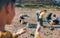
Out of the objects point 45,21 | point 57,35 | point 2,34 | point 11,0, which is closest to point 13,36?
point 2,34

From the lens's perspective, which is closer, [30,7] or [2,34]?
[2,34]

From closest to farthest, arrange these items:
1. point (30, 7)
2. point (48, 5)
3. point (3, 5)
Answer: point (3, 5) → point (30, 7) → point (48, 5)

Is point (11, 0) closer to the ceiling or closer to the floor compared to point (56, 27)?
closer to the ceiling

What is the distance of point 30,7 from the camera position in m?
21.0

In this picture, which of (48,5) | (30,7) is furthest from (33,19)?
(48,5)

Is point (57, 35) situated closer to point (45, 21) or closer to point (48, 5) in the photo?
point (45, 21)

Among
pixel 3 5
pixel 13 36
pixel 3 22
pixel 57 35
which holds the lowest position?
pixel 57 35

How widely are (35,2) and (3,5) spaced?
2183 centimetres

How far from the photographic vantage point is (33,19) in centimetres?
1504

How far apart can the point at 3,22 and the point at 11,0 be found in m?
0.17

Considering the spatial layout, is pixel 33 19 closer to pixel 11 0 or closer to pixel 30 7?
pixel 30 7

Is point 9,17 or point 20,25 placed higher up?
point 9,17

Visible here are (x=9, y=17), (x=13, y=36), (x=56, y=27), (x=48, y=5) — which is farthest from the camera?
(x=48, y=5)

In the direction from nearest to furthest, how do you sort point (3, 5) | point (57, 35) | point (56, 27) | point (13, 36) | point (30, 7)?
point (3, 5), point (13, 36), point (57, 35), point (56, 27), point (30, 7)
